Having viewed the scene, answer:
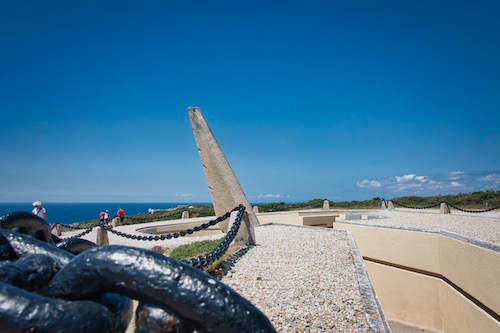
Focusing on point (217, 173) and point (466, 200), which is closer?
point (217, 173)

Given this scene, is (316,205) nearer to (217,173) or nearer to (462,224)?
(462,224)

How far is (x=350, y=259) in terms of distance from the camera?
641 centimetres

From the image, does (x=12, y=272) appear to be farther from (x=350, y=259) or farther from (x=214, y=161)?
(x=214, y=161)

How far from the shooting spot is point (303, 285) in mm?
4773

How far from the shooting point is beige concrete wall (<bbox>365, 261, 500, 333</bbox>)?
6346 mm

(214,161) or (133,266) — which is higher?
(214,161)

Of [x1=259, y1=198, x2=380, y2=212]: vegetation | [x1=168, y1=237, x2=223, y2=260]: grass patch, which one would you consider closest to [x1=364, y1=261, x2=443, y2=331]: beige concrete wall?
[x1=168, y1=237, x2=223, y2=260]: grass patch

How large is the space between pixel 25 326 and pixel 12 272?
0.64 feet

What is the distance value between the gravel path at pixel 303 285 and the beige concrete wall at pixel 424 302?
198 centimetres

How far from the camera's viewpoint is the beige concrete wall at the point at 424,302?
6346mm

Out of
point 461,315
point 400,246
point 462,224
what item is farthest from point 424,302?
point 462,224

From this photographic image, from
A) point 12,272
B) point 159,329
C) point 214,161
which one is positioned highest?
point 214,161

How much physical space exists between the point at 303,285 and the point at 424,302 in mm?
5225

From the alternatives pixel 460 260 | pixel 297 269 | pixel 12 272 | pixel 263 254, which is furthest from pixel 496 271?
pixel 12 272
